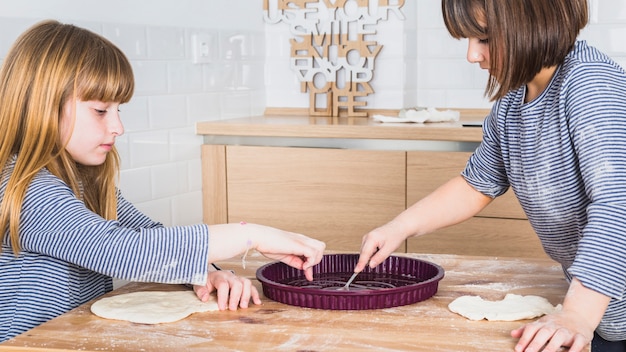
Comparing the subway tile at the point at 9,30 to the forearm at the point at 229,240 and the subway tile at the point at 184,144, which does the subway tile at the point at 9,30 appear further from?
the forearm at the point at 229,240

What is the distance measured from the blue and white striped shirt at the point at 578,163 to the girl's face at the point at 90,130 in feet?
2.39

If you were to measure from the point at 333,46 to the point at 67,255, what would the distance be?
2151mm

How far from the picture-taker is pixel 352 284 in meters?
1.44

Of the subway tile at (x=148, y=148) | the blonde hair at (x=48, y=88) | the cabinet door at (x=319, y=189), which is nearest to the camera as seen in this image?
the blonde hair at (x=48, y=88)

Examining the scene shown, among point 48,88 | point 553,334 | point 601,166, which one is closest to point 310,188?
point 48,88

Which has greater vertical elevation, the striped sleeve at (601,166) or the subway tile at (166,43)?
the subway tile at (166,43)

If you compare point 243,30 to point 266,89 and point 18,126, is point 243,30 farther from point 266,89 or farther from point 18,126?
point 18,126

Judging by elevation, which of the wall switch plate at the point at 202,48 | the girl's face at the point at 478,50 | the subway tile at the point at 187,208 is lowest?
the subway tile at the point at 187,208

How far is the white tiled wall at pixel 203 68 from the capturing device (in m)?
2.55

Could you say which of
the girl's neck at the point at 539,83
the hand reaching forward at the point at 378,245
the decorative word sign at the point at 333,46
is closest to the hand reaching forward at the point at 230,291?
the hand reaching forward at the point at 378,245

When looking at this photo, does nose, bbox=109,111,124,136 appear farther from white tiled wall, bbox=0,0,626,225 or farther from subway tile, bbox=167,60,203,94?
subway tile, bbox=167,60,203,94

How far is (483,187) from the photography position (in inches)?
64.3

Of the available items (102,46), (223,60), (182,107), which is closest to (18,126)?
(102,46)

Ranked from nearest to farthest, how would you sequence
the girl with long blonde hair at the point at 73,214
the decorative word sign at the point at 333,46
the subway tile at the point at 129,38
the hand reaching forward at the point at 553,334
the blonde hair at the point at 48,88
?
the hand reaching forward at the point at 553,334 < the girl with long blonde hair at the point at 73,214 < the blonde hair at the point at 48,88 < the subway tile at the point at 129,38 < the decorative word sign at the point at 333,46
